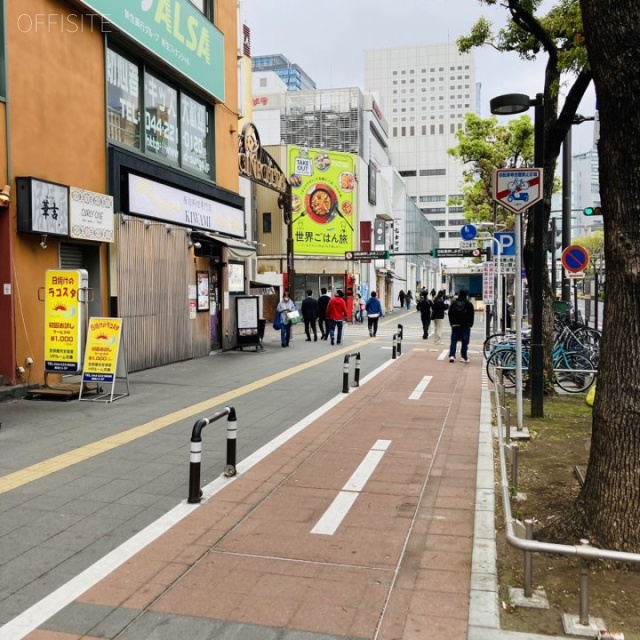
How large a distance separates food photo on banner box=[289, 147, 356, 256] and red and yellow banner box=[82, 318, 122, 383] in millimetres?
30113

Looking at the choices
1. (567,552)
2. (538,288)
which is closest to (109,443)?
(567,552)

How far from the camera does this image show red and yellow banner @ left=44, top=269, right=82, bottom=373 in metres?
10.5

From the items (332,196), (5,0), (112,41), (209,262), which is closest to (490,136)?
(332,196)

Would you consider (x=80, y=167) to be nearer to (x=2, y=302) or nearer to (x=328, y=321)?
(x=2, y=302)

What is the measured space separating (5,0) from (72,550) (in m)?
9.31

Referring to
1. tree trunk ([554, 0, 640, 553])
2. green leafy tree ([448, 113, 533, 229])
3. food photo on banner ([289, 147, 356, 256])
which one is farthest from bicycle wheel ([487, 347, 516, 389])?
food photo on banner ([289, 147, 356, 256])

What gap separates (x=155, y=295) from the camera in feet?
48.2

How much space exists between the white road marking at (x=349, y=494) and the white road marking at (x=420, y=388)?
146 inches

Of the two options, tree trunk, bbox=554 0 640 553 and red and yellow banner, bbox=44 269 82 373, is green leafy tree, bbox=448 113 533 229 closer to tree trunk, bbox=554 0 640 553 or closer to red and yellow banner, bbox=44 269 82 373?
red and yellow banner, bbox=44 269 82 373

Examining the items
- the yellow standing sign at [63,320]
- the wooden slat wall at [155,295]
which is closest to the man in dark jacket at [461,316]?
the wooden slat wall at [155,295]

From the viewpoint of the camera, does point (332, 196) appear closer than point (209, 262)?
No

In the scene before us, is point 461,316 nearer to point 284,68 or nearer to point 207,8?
point 207,8

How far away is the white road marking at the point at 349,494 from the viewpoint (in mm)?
5227

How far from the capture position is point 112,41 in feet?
44.3
